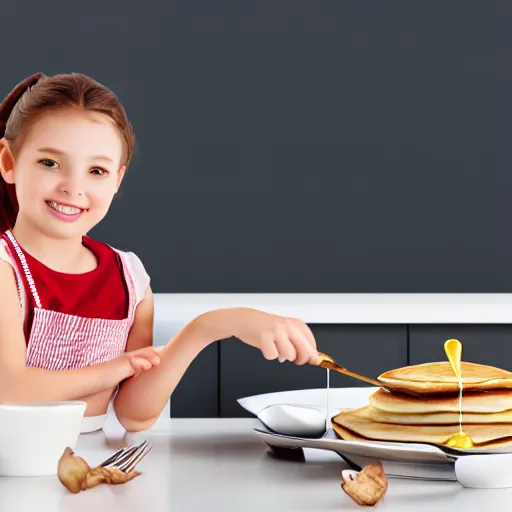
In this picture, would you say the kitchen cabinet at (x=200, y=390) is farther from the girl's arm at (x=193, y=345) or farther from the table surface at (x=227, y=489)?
the table surface at (x=227, y=489)

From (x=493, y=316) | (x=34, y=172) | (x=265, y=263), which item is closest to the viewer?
(x=34, y=172)

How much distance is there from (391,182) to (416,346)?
160cm

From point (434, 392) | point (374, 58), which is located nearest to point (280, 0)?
point (374, 58)

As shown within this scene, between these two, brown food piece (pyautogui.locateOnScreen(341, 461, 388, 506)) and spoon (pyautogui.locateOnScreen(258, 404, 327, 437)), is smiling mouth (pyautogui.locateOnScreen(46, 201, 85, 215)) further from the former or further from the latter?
brown food piece (pyautogui.locateOnScreen(341, 461, 388, 506))

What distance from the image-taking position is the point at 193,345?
3.74 feet

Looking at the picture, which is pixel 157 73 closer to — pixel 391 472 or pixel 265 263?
pixel 265 263

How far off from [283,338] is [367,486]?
0.84 feet

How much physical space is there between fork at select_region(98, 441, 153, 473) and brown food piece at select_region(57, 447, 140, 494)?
0.02 m

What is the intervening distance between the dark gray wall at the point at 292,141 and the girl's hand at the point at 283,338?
228 centimetres

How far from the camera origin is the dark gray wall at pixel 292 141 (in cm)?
329

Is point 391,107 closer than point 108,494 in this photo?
No

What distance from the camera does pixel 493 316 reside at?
1.80 meters

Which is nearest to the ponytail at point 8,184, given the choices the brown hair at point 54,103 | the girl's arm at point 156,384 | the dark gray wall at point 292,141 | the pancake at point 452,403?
the brown hair at point 54,103

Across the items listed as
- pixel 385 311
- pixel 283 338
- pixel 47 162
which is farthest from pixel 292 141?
pixel 283 338
